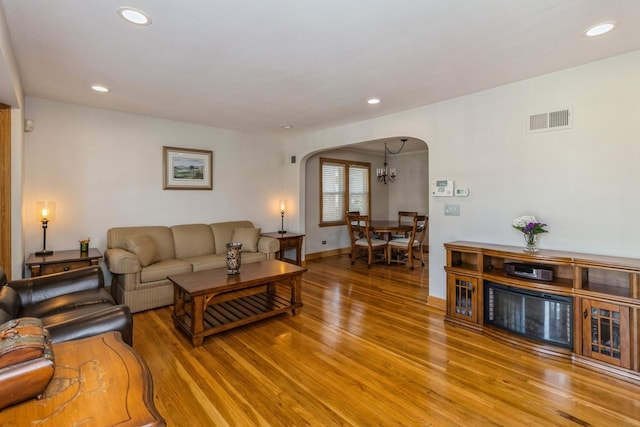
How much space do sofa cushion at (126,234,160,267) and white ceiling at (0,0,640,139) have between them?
1.65 metres

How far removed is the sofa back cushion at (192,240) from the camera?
449 centimetres

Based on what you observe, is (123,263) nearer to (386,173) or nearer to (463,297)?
(463,297)

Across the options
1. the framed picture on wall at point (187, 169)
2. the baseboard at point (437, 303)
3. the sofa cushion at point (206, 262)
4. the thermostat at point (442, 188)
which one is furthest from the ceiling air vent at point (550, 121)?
the framed picture on wall at point (187, 169)

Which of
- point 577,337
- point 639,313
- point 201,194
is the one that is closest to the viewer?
point 639,313

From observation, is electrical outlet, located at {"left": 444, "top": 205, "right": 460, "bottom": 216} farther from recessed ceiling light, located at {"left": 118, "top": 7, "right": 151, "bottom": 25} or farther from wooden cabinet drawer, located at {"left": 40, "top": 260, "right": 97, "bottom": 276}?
wooden cabinet drawer, located at {"left": 40, "top": 260, "right": 97, "bottom": 276}

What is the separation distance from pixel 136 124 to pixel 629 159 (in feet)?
17.7

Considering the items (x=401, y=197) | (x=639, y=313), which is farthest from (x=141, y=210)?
(x=401, y=197)

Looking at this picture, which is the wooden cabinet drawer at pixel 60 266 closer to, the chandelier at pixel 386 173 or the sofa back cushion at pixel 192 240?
the sofa back cushion at pixel 192 240

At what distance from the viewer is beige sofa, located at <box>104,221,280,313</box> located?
3.53 m

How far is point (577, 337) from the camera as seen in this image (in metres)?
2.51

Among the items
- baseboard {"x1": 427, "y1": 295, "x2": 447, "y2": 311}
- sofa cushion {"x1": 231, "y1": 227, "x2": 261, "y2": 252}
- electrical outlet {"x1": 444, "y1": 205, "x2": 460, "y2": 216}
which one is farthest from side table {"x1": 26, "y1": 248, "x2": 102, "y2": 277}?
electrical outlet {"x1": 444, "y1": 205, "x2": 460, "y2": 216}

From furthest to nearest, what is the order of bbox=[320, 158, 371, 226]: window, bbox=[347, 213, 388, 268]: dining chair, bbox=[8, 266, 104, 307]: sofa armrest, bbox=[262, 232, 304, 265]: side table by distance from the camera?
bbox=[320, 158, 371, 226]: window, bbox=[347, 213, 388, 268]: dining chair, bbox=[262, 232, 304, 265]: side table, bbox=[8, 266, 104, 307]: sofa armrest

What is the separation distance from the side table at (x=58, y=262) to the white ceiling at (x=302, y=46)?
1.80m

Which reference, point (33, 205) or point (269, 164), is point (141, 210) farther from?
point (269, 164)
